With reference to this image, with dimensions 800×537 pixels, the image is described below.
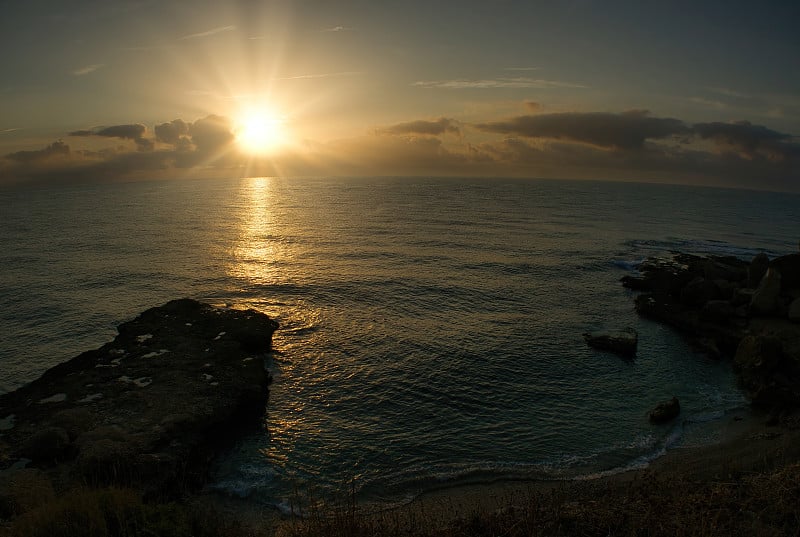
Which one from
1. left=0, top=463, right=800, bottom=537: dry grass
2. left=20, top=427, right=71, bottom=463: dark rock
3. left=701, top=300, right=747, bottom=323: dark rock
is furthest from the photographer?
left=701, top=300, right=747, bottom=323: dark rock

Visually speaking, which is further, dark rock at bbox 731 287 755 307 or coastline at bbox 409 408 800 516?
dark rock at bbox 731 287 755 307

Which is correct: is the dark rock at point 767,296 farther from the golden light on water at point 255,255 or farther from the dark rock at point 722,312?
the golden light on water at point 255,255

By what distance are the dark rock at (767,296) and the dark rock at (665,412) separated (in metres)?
18.6

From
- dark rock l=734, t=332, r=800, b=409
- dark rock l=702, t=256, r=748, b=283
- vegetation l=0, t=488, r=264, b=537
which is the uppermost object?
dark rock l=702, t=256, r=748, b=283

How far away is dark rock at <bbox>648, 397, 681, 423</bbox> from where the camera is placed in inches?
878

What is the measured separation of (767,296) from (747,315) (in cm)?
208

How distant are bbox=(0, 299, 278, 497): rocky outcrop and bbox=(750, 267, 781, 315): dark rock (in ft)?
123

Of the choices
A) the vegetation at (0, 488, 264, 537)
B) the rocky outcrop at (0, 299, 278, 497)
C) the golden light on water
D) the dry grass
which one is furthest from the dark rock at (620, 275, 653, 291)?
the vegetation at (0, 488, 264, 537)

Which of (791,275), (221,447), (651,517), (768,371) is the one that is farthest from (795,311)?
(221,447)

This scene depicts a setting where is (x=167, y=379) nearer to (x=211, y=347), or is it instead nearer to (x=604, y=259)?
(x=211, y=347)

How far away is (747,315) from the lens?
3528 cm

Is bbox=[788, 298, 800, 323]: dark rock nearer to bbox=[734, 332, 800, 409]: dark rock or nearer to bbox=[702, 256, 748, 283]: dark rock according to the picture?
bbox=[734, 332, 800, 409]: dark rock

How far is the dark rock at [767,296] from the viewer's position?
3475cm

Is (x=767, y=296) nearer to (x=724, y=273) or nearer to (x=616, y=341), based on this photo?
(x=724, y=273)
